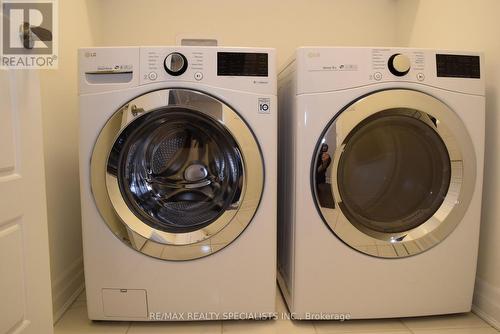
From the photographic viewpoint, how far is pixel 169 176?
1.12 metres

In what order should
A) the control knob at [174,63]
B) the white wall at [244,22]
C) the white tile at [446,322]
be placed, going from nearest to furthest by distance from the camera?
the control knob at [174,63] → the white tile at [446,322] → the white wall at [244,22]

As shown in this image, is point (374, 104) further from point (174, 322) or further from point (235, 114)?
point (174, 322)

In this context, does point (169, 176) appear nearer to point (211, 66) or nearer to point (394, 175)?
point (211, 66)

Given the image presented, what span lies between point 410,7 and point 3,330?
6.48 ft

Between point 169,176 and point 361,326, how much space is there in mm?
857

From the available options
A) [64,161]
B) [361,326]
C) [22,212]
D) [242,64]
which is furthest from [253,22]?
[361,326]

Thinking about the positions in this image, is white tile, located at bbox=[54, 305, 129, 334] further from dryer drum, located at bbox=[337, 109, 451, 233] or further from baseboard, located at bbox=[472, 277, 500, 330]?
baseboard, located at bbox=[472, 277, 500, 330]

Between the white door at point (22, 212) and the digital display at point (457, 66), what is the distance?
120 centimetres

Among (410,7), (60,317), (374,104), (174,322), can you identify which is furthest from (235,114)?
(410,7)

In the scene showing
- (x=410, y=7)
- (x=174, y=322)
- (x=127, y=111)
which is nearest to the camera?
(x=127, y=111)

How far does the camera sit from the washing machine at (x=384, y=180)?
1.01 m

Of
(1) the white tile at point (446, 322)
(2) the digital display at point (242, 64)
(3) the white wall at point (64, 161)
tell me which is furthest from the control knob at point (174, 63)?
(1) the white tile at point (446, 322)

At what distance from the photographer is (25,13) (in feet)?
2.54

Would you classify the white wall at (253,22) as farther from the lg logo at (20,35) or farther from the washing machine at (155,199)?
the lg logo at (20,35)
